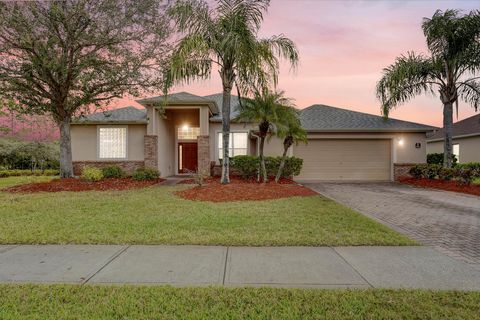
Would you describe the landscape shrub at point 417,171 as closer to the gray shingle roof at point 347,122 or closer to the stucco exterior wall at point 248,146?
the gray shingle roof at point 347,122

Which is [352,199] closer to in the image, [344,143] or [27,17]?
[344,143]

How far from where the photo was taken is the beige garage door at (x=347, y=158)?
54.6 feet

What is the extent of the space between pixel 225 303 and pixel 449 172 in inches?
566

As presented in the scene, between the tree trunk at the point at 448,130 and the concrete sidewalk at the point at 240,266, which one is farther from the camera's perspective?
the tree trunk at the point at 448,130

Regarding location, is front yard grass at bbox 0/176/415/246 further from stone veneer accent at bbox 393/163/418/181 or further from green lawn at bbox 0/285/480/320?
stone veneer accent at bbox 393/163/418/181

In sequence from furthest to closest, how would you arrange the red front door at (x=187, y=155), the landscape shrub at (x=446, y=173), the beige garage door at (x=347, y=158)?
the red front door at (x=187, y=155)
the beige garage door at (x=347, y=158)
the landscape shrub at (x=446, y=173)

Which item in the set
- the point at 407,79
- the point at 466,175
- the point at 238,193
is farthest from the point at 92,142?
the point at 466,175

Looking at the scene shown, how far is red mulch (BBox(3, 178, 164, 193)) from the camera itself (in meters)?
11.6

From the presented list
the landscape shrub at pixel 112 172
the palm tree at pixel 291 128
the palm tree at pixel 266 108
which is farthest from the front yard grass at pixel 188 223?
the landscape shrub at pixel 112 172

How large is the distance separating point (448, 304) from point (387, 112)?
14.4 metres

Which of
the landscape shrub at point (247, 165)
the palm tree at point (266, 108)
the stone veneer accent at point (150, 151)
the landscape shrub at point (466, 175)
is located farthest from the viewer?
the stone veneer accent at point (150, 151)

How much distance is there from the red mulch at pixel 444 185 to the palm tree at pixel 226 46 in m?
8.56

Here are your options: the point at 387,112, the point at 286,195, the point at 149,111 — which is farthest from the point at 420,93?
the point at 149,111

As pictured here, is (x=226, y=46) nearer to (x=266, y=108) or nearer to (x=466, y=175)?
(x=266, y=108)
